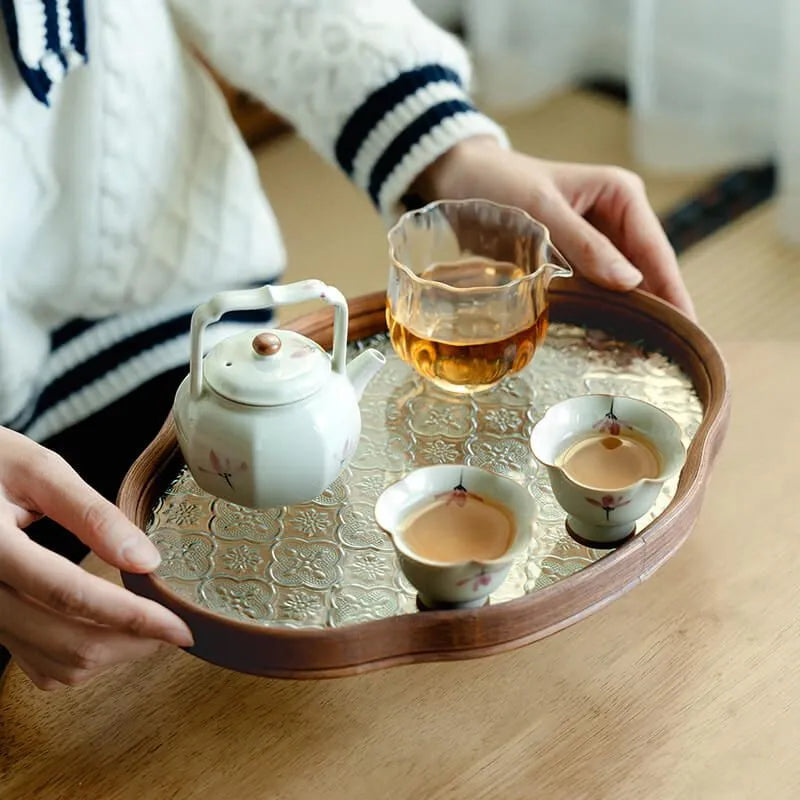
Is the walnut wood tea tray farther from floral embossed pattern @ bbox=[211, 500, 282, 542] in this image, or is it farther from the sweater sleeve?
the sweater sleeve

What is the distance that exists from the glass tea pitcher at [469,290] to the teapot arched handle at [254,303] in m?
0.09

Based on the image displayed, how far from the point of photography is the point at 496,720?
675 millimetres

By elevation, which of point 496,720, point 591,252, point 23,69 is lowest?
point 496,720

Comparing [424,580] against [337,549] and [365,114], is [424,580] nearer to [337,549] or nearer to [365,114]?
[337,549]

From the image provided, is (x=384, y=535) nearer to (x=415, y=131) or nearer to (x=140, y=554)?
(x=140, y=554)

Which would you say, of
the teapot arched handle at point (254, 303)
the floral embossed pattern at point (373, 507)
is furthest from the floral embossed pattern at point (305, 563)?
the teapot arched handle at point (254, 303)

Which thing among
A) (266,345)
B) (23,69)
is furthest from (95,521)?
(23,69)

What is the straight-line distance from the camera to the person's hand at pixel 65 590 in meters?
0.62

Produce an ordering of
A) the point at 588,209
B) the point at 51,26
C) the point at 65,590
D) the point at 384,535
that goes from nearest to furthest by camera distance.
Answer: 1. the point at 65,590
2. the point at 384,535
3. the point at 51,26
4. the point at 588,209

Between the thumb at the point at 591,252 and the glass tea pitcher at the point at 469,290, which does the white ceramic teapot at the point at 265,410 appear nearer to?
the glass tea pitcher at the point at 469,290

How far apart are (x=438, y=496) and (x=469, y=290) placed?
16 centimetres

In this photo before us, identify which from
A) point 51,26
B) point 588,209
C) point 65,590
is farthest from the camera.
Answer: point 588,209

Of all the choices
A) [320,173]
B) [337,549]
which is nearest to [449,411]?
[337,549]

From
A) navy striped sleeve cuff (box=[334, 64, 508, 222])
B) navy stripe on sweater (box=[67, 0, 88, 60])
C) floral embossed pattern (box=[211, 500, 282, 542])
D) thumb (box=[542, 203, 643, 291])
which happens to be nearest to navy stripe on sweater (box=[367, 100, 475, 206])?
navy striped sleeve cuff (box=[334, 64, 508, 222])
